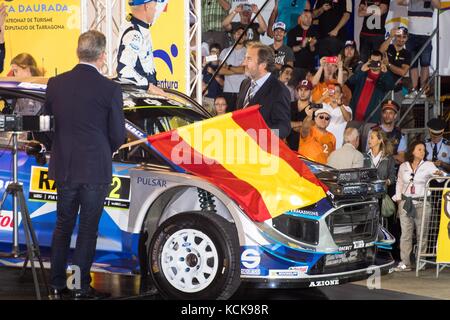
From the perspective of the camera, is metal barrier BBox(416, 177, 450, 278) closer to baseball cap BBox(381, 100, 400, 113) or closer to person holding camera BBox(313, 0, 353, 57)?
baseball cap BBox(381, 100, 400, 113)

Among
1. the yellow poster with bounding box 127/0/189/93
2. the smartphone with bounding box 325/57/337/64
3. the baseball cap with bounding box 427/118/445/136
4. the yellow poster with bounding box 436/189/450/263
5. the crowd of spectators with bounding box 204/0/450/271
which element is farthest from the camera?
the smartphone with bounding box 325/57/337/64

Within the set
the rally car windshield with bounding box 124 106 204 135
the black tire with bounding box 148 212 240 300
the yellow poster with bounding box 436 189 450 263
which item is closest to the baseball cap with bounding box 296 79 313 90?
the yellow poster with bounding box 436 189 450 263

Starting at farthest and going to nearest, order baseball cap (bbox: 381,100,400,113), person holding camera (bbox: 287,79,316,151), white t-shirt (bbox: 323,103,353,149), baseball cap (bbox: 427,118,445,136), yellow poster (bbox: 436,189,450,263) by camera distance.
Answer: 1. person holding camera (bbox: 287,79,316,151)
2. white t-shirt (bbox: 323,103,353,149)
3. baseball cap (bbox: 381,100,400,113)
4. baseball cap (bbox: 427,118,445,136)
5. yellow poster (bbox: 436,189,450,263)

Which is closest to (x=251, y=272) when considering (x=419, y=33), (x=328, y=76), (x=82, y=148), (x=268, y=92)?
(x=82, y=148)

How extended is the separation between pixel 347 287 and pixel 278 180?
74.5 inches

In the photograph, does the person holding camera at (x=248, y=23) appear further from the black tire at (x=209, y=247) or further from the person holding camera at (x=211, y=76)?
the black tire at (x=209, y=247)

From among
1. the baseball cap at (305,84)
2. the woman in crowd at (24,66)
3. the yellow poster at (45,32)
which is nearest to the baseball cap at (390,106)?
the baseball cap at (305,84)

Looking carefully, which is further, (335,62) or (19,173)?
(335,62)

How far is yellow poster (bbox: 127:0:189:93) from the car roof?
2.31m

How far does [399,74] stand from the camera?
1407 cm

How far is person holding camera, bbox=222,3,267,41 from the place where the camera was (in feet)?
48.8

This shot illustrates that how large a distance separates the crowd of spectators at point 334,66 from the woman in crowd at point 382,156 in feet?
2.98
